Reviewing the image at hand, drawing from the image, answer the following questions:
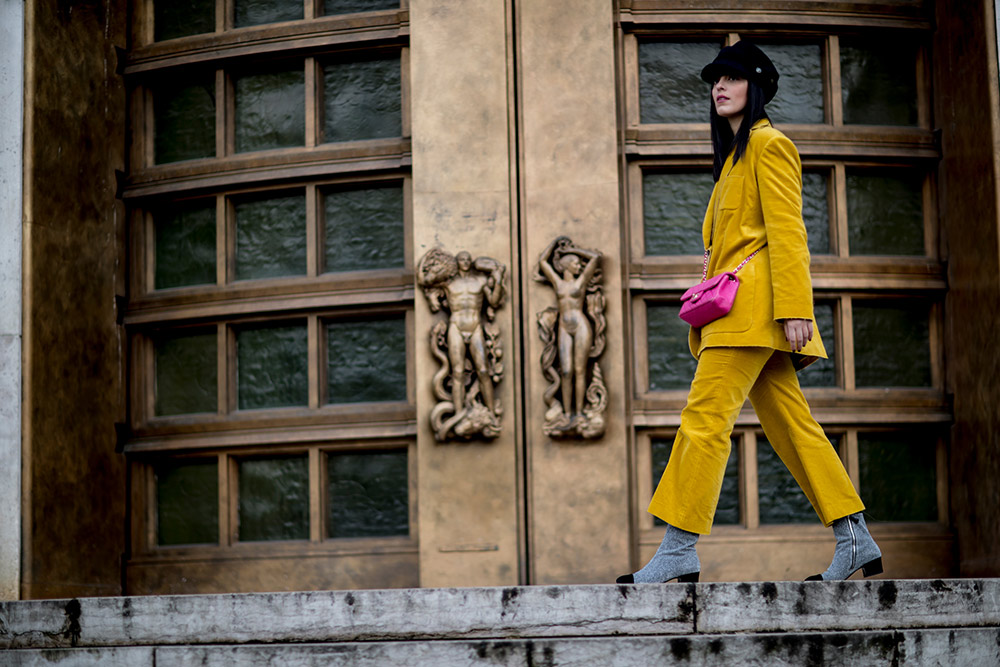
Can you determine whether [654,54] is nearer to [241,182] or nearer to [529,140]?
[529,140]

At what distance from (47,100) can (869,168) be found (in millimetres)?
5281

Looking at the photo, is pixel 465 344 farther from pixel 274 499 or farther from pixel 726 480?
pixel 726 480

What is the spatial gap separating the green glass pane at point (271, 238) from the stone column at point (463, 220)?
1.00m

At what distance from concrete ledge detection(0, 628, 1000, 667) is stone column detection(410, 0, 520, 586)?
2555 millimetres

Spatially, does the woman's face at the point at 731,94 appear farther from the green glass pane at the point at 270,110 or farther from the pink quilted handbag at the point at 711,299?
the green glass pane at the point at 270,110

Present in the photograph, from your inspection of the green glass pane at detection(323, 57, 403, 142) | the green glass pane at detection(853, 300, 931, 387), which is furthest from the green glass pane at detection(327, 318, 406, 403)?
the green glass pane at detection(853, 300, 931, 387)

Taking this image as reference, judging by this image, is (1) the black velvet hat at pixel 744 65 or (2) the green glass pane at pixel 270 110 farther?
(2) the green glass pane at pixel 270 110

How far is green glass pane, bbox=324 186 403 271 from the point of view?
8852 mm

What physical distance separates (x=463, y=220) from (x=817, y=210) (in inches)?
91.8

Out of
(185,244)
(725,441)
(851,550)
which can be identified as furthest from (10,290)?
(851,550)

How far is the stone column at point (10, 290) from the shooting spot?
8.25 m

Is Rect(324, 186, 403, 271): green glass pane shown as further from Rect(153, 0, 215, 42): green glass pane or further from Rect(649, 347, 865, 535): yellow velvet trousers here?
Rect(649, 347, 865, 535): yellow velvet trousers

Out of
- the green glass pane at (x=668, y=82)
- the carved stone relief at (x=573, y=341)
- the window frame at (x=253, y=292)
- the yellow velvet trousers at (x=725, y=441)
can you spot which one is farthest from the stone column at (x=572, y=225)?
the yellow velvet trousers at (x=725, y=441)

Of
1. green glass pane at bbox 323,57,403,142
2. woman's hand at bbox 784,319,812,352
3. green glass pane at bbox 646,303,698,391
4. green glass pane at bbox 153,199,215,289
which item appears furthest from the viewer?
green glass pane at bbox 153,199,215,289
